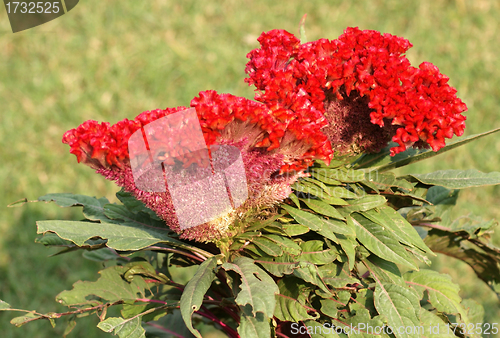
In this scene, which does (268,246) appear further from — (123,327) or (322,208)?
(123,327)

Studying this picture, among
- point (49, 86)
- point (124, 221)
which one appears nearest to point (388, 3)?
point (49, 86)

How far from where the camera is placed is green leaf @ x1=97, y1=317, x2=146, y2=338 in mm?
1064

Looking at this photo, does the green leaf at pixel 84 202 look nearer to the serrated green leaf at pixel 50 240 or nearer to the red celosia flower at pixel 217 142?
the serrated green leaf at pixel 50 240

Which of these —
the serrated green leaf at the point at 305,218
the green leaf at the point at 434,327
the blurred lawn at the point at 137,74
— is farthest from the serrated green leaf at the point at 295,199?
the blurred lawn at the point at 137,74

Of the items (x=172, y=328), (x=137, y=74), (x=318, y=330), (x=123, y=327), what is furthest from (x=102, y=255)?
(x=137, y=74)

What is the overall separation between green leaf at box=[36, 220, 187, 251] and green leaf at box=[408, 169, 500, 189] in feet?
2.28

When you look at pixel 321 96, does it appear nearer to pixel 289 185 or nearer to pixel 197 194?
pixel 289 185

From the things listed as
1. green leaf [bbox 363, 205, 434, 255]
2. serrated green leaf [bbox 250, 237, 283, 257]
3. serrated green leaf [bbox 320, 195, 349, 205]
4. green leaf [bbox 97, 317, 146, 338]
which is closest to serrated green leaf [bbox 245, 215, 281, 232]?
serrated green leaf [bbox 250, 237, 283, 257]

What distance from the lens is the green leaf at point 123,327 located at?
3.49 feet

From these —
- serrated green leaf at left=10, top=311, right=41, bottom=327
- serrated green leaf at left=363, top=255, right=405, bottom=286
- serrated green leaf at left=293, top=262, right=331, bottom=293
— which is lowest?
serrated green leaf at left=363, top=255, right=405, bottom=286

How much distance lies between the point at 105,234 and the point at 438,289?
0.90 metres

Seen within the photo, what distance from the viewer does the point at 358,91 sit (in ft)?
3.73

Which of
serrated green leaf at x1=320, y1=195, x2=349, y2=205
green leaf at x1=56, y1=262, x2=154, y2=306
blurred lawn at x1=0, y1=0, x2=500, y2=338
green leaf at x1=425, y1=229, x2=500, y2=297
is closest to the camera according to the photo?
serrated green leaf at x1=320, y1=195, x2=349, y2=205

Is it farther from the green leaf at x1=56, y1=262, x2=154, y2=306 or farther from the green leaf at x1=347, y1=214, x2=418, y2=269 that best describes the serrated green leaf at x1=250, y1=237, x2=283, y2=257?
the green leaf at x1=56, y1=262, x2=154, y2=306
